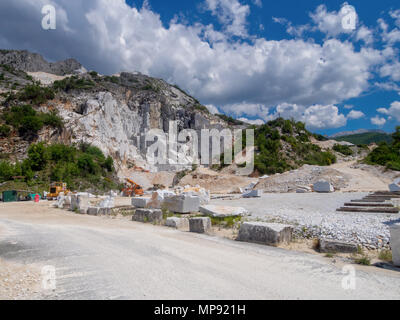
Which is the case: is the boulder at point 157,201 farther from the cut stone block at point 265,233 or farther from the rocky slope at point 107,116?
the rocky slope at point 107,116

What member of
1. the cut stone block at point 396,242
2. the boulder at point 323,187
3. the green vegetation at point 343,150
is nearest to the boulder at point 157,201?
the cut stone block at point 396,242

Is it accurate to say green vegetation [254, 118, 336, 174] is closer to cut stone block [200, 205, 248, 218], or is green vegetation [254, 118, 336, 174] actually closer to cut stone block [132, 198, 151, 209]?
cut stone block [132, 198, 151, 209]

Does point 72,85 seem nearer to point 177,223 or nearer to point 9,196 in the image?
point 9,196

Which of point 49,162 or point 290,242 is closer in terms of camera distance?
point 290,242

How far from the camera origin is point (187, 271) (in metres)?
4.29

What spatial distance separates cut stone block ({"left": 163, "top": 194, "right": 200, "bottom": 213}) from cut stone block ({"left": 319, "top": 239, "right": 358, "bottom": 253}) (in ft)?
22.1

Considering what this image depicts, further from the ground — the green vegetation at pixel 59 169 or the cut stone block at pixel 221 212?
the green vegetation at pixel 59 169

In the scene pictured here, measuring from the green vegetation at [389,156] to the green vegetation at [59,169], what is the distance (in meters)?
33.0

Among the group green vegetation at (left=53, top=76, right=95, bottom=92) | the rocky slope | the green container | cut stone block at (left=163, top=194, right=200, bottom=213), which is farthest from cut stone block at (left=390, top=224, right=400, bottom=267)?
green vegetation at (left=53, top=76, right=95, bottom=92)

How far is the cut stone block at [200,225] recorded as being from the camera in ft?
26.9
